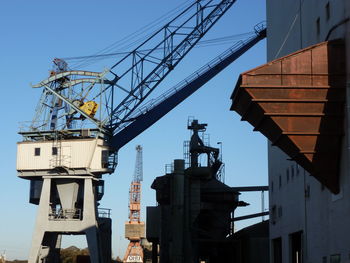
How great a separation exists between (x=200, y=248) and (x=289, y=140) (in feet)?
152

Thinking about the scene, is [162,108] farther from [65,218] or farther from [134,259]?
[134,259]

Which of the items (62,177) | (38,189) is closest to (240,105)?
(62,177)

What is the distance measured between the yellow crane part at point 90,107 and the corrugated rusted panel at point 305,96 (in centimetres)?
3506

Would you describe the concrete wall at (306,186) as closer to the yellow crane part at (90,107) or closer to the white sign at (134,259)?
the yellow crane part at (90,107)

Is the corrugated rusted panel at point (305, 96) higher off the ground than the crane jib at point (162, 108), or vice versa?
the crane jib at point (162, 108)

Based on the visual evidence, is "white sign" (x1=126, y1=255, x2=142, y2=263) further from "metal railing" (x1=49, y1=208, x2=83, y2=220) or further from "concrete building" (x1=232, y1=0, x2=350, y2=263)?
"concrete building" (x1=232, y1=0, x2=350, y2=263)

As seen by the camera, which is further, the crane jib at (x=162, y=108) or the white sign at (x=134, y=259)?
the white sign at (x=134, y=259)

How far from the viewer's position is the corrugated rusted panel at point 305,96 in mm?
26750

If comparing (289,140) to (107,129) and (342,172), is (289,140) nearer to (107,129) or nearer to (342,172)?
(342,172)

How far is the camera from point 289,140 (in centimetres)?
2722

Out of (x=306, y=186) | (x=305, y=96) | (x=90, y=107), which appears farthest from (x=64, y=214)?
(x=305, y=96)

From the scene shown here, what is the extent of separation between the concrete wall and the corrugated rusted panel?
2.58ft

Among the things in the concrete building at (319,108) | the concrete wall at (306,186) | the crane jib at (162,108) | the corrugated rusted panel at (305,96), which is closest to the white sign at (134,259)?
the crane jib at (162,108)

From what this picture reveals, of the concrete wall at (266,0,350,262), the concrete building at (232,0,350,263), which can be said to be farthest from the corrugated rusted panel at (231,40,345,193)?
the concrete wall at (266,0,350,262)
